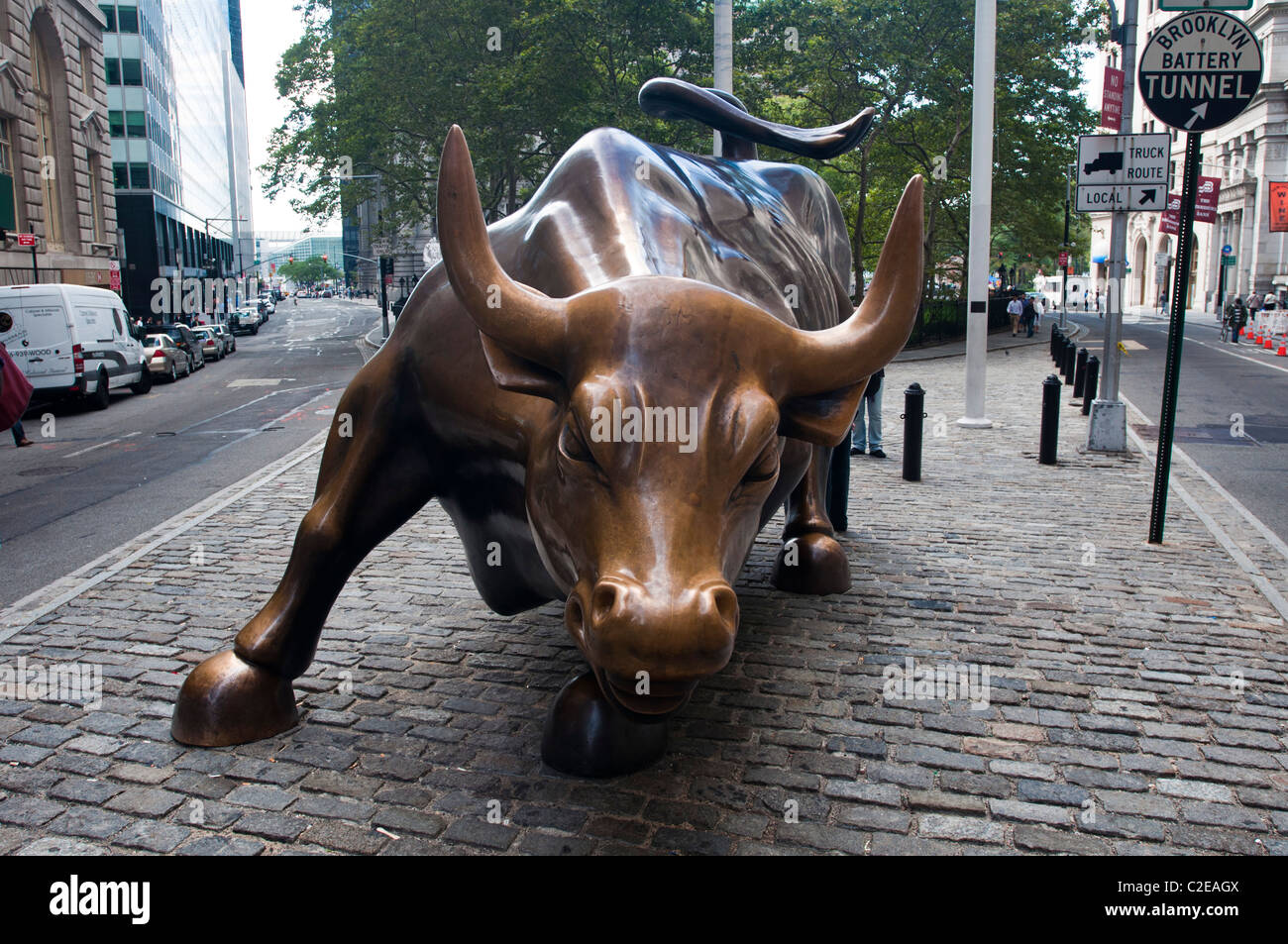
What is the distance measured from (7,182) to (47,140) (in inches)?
205

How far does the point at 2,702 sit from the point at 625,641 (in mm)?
3660

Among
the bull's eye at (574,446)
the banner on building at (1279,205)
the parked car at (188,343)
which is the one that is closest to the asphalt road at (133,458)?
the parked car at (188,343)

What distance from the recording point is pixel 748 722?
4652 mm

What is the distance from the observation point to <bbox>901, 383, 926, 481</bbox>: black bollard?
419 inches

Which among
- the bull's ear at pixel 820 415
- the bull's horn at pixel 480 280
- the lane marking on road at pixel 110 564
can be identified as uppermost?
the bull's horn at pixel 480 280

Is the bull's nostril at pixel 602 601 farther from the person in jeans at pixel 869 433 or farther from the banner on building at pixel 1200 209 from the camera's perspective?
the banner on building at pixel 1200 209

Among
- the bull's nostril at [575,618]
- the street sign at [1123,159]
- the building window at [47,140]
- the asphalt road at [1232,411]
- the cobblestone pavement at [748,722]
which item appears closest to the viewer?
the bull's nostril at [575,618]

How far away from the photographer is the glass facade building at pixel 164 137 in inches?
2253

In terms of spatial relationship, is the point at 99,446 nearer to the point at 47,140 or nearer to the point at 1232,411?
the point at 1232,411

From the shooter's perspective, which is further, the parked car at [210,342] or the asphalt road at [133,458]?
the parked car at [210,342]

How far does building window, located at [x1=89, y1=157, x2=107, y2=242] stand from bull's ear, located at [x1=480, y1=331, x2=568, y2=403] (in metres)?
39.7

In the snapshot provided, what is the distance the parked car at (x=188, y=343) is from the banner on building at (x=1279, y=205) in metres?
42.8

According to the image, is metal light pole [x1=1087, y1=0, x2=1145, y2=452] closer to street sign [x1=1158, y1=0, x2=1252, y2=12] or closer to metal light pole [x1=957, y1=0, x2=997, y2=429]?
metal light pole [x1=957, y1=0, x2=997, y2=429]
